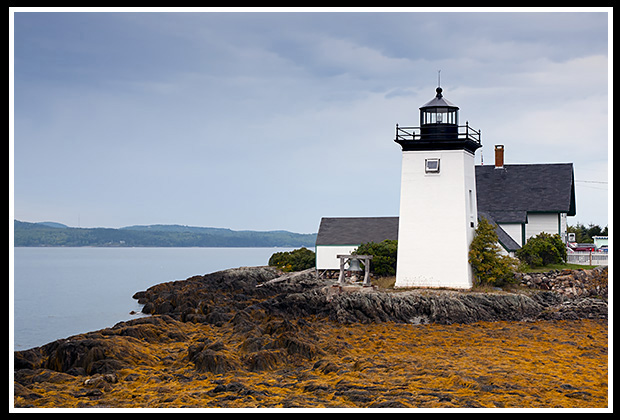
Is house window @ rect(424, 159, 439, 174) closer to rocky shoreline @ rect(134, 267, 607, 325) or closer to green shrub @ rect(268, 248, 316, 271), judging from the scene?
rocky shoreline @ rect(134, 267, 607, 325)

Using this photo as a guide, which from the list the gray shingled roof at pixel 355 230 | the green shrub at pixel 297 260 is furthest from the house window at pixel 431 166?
the green shrub at pixel 297 260

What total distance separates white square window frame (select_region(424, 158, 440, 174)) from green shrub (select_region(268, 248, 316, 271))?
11.0 meters

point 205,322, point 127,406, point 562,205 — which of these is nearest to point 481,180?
point 562,205

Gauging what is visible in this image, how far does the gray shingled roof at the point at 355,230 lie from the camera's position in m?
28.4

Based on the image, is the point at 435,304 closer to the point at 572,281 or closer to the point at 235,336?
the point at 572,281

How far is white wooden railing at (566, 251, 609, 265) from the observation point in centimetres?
2525

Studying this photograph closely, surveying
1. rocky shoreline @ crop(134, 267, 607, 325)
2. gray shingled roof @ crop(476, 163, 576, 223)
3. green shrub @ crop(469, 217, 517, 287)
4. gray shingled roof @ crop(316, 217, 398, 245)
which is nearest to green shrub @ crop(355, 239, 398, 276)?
gray shingled roof @ crop(316, 217, 398, 245)

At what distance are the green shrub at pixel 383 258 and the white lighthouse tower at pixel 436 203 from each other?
397cm

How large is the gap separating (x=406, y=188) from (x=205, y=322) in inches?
290

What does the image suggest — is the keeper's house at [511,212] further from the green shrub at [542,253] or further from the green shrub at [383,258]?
the green shrub at [383,258]

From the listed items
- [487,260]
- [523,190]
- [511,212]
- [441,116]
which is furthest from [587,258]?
[441,116]

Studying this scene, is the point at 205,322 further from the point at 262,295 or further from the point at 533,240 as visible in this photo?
the point at 533,240

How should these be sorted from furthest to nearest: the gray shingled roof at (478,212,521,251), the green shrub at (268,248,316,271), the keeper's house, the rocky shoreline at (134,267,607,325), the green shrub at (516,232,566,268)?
the green shrub at (268,248,316,271) → the keeper's house → the green shrub at (516,232,566,268) → the gray shingled roof at (478,212,521,251) → the rocky shoreline at (134,267,607,325)

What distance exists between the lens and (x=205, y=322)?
1853 centimetres
